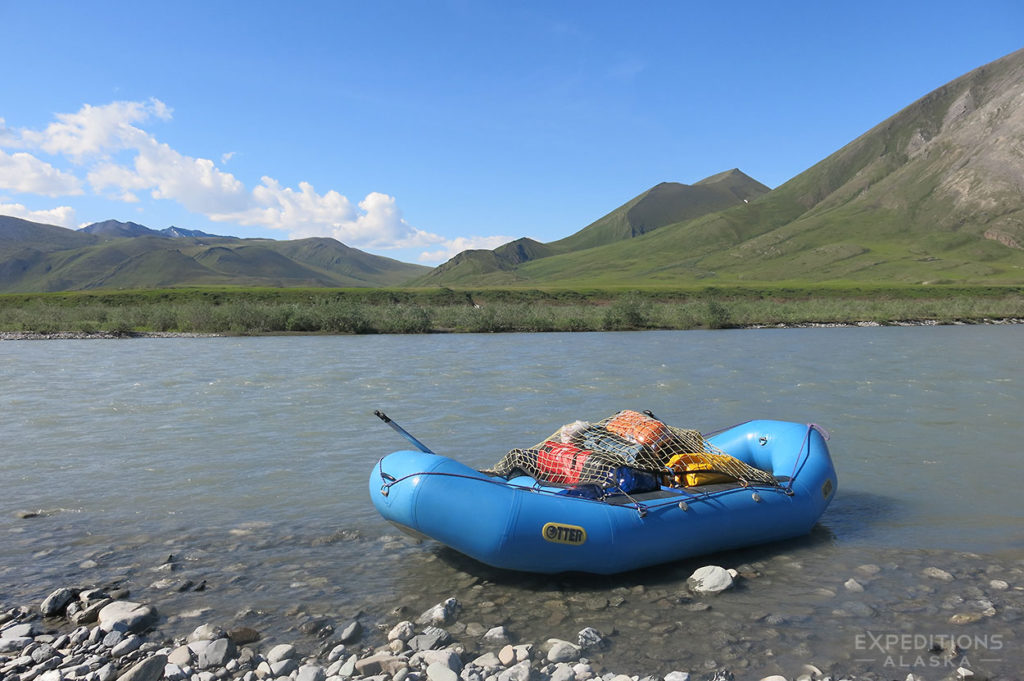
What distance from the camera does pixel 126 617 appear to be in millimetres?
5883

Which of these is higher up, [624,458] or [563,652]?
[624,458]

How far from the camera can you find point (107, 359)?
1266 inches

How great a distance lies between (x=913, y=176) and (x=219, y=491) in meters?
214

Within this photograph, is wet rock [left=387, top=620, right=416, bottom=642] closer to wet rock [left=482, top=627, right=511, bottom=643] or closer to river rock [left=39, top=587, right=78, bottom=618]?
wet rock [left=482, top=627, right=511, bottom=643]

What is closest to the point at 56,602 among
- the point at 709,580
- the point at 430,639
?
the point at 430,639

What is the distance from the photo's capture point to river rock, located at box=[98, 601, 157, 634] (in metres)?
5.80

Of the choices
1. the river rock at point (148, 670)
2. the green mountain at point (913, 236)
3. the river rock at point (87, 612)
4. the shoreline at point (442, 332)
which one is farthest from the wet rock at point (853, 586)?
the green mountain at point (913, 236)

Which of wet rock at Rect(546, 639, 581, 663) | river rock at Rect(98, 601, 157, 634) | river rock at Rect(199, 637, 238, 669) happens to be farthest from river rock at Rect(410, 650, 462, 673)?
river rock at Rect(98, 601, 157, 634)

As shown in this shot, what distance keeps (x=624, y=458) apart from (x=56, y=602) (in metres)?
5.69

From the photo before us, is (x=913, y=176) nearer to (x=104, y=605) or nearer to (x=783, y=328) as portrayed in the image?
(x=783, y=328)

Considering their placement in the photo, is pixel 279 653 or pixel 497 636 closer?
pixel 279 653

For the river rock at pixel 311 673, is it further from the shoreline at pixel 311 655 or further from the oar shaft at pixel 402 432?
the oar shaft at pixel 402 432

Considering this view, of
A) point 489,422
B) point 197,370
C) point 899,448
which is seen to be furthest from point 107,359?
point 899,448

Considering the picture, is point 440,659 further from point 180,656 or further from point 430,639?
point 180,656
